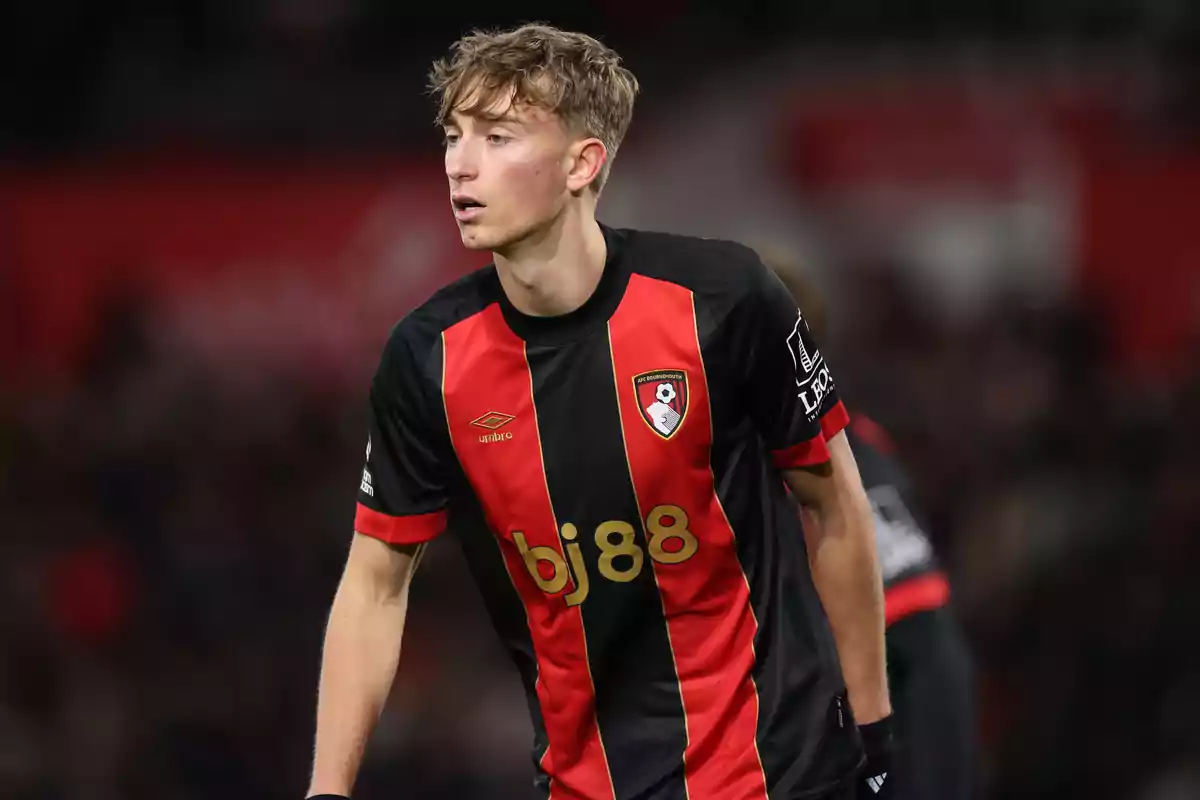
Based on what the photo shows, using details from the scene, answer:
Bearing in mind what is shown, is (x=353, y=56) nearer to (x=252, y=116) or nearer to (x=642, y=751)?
(x=252, y=116)

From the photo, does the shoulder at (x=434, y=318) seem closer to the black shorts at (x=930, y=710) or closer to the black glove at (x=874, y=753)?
the black glove at (x=874, y=753)

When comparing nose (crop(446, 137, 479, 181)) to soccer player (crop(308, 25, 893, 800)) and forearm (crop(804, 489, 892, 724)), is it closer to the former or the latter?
soccer player (crop(308, 25, 893, 800))

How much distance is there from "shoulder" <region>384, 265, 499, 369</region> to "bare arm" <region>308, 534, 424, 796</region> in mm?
294

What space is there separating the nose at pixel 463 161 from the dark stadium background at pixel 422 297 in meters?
2.73

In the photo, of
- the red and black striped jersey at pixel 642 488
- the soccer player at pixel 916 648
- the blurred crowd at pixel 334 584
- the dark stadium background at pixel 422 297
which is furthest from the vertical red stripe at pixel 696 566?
the blurred crowd at pixel 334 584

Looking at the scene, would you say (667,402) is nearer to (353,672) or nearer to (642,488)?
(642,488)

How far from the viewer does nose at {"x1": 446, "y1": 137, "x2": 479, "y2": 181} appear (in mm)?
2504

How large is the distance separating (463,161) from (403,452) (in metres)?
0.47

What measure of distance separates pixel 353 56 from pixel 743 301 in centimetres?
661

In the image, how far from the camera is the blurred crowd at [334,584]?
6289 millimetres

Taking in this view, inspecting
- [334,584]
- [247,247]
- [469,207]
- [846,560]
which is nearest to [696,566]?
[846,560]

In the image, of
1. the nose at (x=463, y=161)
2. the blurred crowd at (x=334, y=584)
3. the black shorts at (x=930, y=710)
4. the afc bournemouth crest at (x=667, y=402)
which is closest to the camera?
the nose at (x=463, y=161)

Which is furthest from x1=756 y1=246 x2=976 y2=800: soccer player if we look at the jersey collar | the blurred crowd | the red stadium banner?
the red stadium banner

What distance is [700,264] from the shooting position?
264cm
